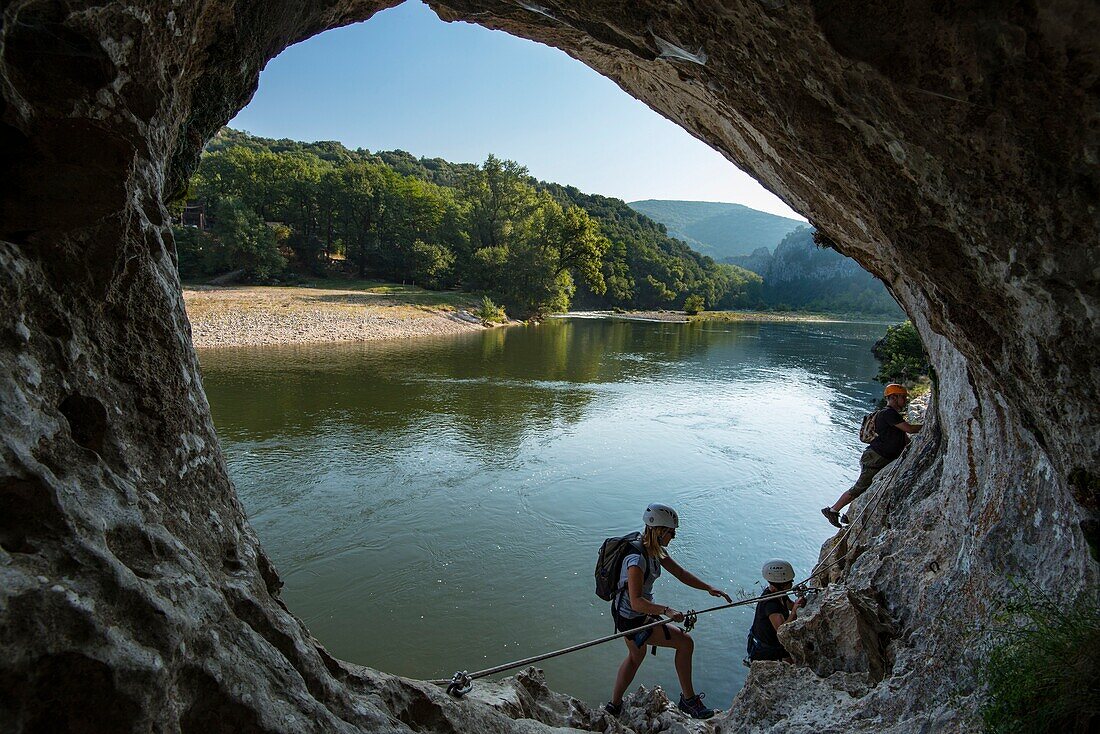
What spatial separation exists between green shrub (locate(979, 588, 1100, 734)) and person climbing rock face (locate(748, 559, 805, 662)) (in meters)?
2.96

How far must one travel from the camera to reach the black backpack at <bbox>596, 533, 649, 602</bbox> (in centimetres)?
531

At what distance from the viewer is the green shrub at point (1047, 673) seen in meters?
2.64

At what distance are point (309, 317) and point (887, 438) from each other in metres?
34.3

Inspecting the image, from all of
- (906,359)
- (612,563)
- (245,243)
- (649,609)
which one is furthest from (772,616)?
(245,243)

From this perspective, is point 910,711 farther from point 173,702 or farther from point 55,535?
point 55,535

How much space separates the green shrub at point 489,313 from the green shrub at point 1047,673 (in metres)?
47.0

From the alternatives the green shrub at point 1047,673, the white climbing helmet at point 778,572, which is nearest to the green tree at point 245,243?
the white climbing helmet at point 778,572

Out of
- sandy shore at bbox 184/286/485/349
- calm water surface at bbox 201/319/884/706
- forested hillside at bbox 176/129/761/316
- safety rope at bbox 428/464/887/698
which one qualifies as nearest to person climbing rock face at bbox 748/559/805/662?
safety rope at bbox 428/464/887/698

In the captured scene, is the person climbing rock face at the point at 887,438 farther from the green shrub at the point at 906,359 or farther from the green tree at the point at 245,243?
the green tree at the point at 245,243

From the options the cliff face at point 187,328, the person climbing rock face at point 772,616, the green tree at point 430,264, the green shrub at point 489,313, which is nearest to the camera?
the cliff face at point 187,328

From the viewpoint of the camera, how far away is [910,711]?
12.4ft

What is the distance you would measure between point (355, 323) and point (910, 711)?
36796 mm

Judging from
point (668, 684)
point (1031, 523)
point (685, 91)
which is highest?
point (685, 91)

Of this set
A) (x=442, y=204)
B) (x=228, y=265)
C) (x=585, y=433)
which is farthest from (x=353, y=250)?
(x=585, y=433)
